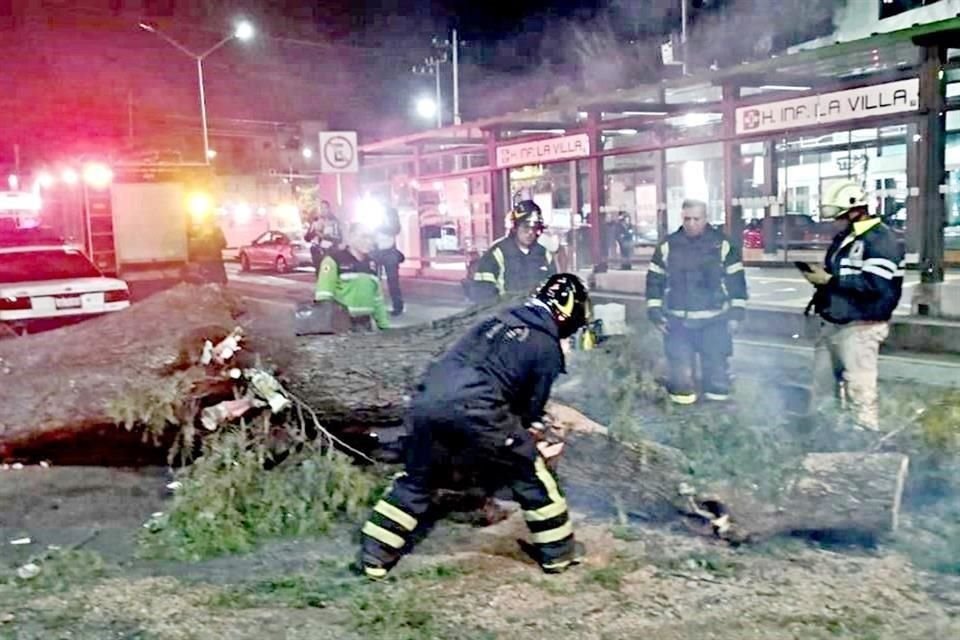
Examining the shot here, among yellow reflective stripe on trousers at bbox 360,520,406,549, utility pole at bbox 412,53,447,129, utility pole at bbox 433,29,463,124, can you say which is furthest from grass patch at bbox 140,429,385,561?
utility pole at bbox 412,53,447,129

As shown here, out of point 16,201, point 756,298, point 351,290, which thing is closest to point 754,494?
point 351,290

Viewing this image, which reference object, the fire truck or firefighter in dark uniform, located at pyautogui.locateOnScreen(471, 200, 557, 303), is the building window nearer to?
the fire truck

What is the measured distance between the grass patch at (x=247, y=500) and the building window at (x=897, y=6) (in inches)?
775

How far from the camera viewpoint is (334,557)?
4605 millimetres

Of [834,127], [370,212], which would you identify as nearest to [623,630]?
[834,127]

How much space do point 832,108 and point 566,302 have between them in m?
7.76

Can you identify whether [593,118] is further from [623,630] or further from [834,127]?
[623,630]

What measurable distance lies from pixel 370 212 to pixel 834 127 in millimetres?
6849

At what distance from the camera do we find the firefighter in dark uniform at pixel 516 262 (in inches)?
283

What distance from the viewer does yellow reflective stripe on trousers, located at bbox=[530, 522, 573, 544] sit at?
423 cm

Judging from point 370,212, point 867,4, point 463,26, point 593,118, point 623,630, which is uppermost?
point 463,26

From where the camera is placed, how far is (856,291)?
5.70 m

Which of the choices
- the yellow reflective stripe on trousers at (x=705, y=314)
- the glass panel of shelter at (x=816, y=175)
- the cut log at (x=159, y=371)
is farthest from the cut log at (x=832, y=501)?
the glass panel of shelter at (x=816, y=175)

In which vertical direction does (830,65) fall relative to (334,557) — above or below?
above
